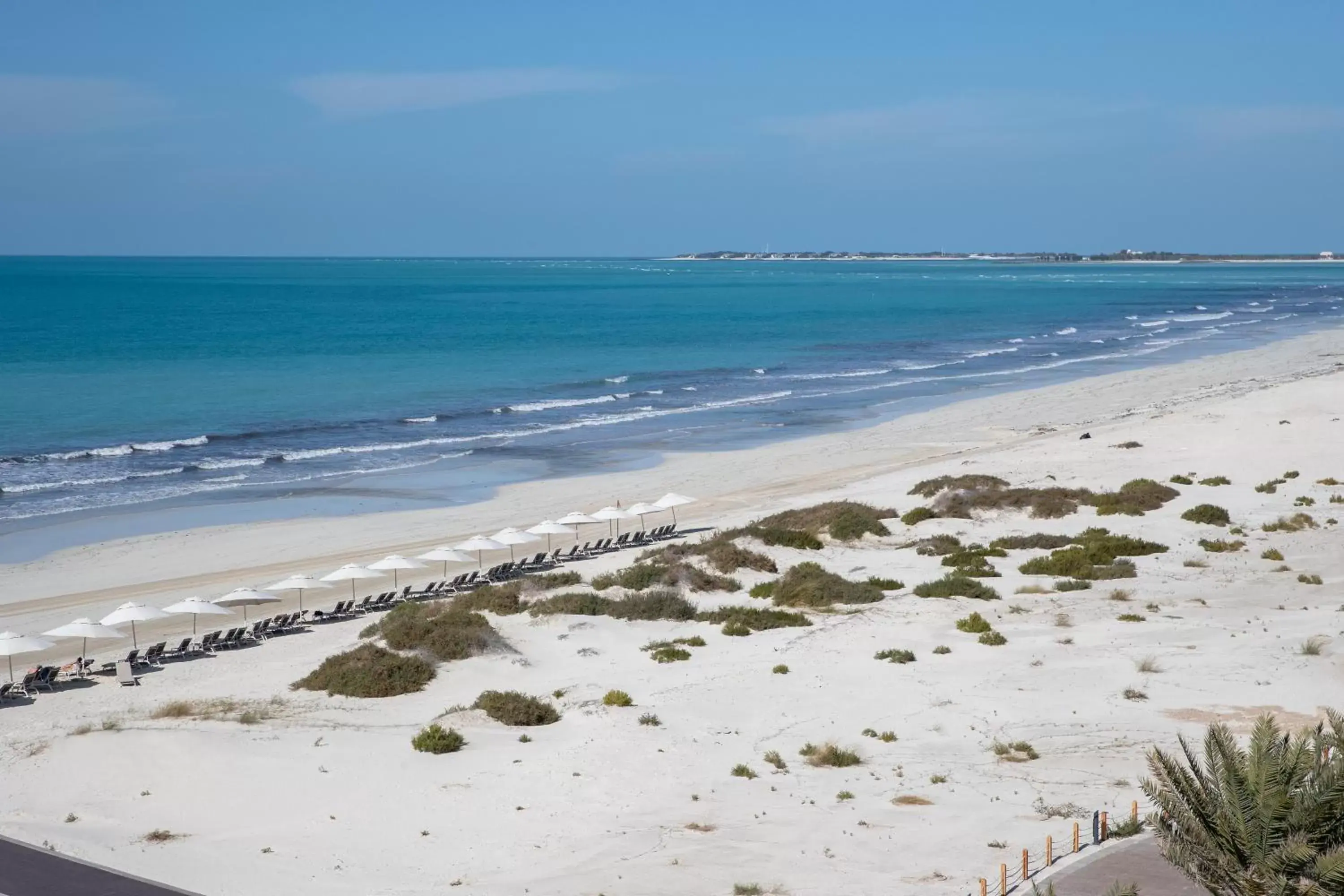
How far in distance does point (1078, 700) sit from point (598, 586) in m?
10.3

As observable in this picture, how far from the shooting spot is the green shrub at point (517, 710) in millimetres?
17578

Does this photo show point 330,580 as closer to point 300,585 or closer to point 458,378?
point 300,585

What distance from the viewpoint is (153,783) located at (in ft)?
50.6

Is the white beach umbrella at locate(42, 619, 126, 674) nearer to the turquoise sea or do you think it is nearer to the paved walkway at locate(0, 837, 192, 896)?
the paved walkway at locate(0, 837, 192, 896)

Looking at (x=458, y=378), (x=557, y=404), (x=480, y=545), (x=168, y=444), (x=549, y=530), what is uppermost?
(x=458, y=378)

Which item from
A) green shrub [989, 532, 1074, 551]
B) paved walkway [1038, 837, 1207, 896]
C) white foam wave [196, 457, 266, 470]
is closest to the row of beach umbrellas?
green shrub [989, 532, 1074, 551]

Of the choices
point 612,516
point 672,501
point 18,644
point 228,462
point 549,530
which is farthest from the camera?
point 228,462

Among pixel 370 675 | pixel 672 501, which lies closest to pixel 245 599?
pixel 370 675

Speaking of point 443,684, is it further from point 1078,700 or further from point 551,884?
point 1078,700

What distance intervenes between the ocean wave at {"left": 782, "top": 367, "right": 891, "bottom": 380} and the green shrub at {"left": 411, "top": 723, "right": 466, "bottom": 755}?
53.1 m

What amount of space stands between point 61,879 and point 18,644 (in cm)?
902

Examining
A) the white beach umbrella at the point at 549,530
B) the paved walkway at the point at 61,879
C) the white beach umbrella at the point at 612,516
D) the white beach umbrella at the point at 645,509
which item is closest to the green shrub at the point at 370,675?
the paved walkway at the point at 61,879

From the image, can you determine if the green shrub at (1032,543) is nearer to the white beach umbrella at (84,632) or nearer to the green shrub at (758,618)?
the green shrub at (758,618)

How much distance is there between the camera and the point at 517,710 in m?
17.7
